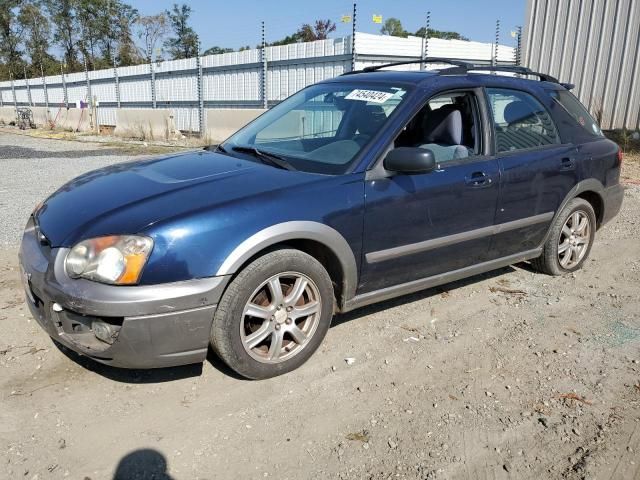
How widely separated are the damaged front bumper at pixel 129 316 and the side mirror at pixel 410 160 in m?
1.28

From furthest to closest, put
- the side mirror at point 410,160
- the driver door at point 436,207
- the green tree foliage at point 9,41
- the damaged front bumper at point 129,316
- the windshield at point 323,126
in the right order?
the green tree foliage at point 9,41
the windshield at point 323,126
the driver door at point 436,207
the side mirror at point 410,160
the damaged front bumper at point 129,316

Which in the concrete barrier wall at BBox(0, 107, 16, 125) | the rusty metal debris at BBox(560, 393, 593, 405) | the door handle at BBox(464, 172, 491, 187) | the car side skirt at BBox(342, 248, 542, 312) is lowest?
the concrete barrier wall at BBox(0, 107, 16, 125)

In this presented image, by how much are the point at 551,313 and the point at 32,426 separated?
3.56m

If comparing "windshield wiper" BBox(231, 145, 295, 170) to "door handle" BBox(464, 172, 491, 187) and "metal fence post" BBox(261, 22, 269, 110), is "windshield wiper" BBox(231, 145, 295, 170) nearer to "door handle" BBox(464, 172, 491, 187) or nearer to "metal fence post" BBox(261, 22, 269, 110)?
"door handle" BBox(464, 172, 491, 187)

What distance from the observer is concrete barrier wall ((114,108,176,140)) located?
1819 centimetres

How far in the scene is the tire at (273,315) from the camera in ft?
9.40

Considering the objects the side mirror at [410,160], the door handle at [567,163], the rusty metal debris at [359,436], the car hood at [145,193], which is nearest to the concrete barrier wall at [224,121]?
the door handle at [567,163]

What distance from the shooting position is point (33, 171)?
1075 centimetres

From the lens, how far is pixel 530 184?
4.16 meters

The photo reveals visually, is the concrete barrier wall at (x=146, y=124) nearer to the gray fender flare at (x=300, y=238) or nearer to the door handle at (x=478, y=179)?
the door handle at (x=478, y=179)

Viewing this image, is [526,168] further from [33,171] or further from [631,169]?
[33,171]

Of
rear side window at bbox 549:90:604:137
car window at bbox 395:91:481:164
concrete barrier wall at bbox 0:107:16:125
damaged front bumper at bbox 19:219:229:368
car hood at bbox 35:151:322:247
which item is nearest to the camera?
damaged front bumper at bbox 19:219:229:368

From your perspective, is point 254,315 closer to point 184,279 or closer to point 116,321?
point 184,279

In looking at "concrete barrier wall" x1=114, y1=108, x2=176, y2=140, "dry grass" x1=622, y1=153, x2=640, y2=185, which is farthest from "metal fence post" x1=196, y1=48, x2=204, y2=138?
"dry grass" x1=622, y1=153, x2=640, y2=185
